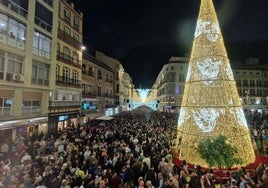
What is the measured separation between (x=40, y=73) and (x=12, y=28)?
16.3 feet

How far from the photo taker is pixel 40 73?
20875mm

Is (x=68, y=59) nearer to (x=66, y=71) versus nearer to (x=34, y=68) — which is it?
(x=66, y=71)

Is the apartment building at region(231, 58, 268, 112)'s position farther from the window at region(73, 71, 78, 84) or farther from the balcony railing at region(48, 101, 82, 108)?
the balcony railing at region(48, 101, 82, 108)

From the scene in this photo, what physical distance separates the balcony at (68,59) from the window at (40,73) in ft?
12.8

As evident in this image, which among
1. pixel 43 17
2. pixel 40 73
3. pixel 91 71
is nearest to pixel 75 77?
pixel 91 71

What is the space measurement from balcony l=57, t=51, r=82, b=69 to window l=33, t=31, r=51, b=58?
3.31 metres

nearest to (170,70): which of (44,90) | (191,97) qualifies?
(44,90)

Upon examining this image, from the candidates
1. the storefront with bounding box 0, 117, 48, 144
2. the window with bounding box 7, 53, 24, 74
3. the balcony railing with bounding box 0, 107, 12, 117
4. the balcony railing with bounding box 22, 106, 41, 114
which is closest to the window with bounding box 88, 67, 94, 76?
the balcony railing with bounding box 22, 106, 41, 114

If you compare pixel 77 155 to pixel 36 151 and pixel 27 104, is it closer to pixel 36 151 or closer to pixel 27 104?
pixel 36 151

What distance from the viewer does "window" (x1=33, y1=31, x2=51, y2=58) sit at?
20031 millimetres

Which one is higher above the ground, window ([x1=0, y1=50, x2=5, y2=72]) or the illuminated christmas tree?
window ([x1=0, y1=50, x2=5, y2=72])

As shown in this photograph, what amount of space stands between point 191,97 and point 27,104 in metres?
14.6

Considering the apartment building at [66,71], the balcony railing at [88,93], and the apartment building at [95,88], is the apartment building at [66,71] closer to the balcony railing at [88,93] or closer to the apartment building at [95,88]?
the balcony railing at [88,93]

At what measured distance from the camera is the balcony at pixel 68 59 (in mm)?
25544
